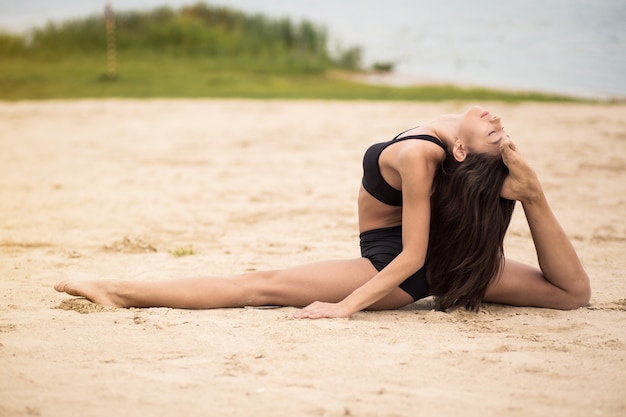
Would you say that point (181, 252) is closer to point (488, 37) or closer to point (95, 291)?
point (95, 291)

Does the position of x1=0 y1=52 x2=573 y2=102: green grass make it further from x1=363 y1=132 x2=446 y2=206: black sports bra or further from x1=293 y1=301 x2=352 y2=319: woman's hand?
x1=293 y1=301 x2=352 y2=319: woman's hand

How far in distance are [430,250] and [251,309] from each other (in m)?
0.88

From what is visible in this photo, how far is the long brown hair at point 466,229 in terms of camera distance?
3.54m

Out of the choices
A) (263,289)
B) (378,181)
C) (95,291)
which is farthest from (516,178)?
(95,291)

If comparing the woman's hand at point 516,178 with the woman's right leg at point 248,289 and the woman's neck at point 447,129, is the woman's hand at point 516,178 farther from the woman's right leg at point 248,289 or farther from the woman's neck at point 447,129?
the woman's right leg at point 248,289

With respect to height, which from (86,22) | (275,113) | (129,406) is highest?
(86,22)

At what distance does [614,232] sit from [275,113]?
20.9ft

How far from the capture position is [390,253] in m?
3.67

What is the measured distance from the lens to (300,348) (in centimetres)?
314

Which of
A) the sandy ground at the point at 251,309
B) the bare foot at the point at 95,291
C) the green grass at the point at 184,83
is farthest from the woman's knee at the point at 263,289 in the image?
the green grass at the point at 184,83

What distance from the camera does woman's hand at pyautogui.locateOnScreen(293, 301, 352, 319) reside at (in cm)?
352

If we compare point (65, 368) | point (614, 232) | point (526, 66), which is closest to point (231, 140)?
point (614, 232)

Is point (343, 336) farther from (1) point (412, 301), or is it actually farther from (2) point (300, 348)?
(1) point (412, 301)

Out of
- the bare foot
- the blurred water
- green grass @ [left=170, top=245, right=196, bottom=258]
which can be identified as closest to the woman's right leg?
the bare foot
